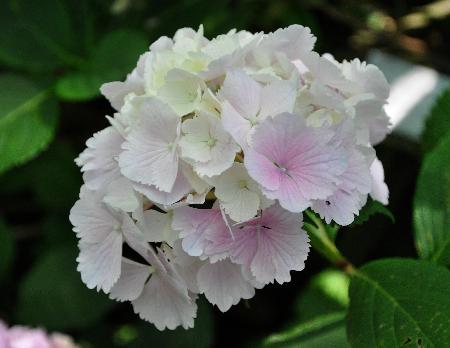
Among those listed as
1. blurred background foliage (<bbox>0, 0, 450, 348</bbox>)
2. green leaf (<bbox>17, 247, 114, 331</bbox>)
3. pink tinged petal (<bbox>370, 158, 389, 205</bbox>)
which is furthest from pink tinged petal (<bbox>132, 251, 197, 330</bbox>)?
green leaf (<bbox>17, 247, 114, 331</bbox>)

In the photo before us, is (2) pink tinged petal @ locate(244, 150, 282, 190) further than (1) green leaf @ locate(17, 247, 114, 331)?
No

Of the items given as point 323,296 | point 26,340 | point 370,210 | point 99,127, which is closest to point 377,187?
point 370,210

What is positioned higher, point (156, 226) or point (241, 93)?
point (241, 93)

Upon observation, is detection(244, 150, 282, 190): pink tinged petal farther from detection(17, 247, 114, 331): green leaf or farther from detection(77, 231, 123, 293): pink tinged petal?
detection(17, 247, 114, 331): green leaf

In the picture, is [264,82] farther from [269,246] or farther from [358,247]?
[358,247]

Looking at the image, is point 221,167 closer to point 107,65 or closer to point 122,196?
point 122,196

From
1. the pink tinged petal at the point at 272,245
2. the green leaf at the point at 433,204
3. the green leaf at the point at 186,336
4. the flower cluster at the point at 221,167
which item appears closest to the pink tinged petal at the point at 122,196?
the flower cluster at the point at 221,167
